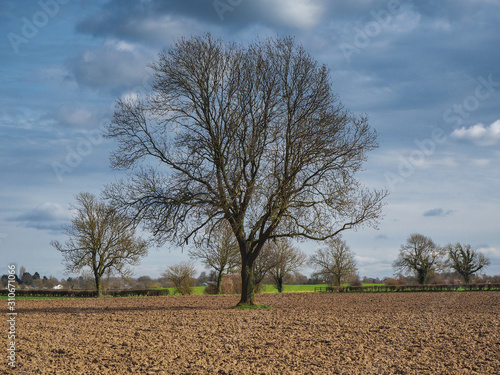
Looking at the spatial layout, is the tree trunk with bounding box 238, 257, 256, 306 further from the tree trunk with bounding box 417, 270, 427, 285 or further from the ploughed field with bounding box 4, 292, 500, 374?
the tree trunk with bounding box 417, 270, 427, 285

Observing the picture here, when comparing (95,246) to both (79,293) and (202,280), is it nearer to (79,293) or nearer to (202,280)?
(79,293)

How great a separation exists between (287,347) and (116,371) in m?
4.60

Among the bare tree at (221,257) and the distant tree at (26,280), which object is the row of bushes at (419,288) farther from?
the distant tree at (26,280)

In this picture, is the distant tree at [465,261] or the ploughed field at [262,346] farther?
the distant tree at [465,261]

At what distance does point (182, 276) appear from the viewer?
47.5 m

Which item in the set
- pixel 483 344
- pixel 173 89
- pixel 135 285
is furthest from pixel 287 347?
pixel 135 285

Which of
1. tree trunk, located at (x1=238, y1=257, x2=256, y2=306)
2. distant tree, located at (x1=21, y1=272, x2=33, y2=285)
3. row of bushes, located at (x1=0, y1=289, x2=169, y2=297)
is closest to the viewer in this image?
tree trunk, located at (x1=238, y1=257, x2=256, y2=306)

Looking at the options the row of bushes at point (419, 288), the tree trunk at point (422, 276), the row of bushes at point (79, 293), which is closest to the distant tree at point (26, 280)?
the row of bushes at point (79, 293)

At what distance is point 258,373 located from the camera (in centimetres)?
984

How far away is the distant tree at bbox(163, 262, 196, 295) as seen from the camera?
4744 centimetres

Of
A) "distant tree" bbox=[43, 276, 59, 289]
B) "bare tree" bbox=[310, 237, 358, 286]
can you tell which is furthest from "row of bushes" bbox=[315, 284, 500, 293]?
"distant tree" bbox=[43, 276, 59, 289]

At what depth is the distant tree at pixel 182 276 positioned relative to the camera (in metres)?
47.4

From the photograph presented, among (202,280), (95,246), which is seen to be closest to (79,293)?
(95,246)

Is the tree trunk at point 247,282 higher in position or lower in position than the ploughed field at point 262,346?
higher
